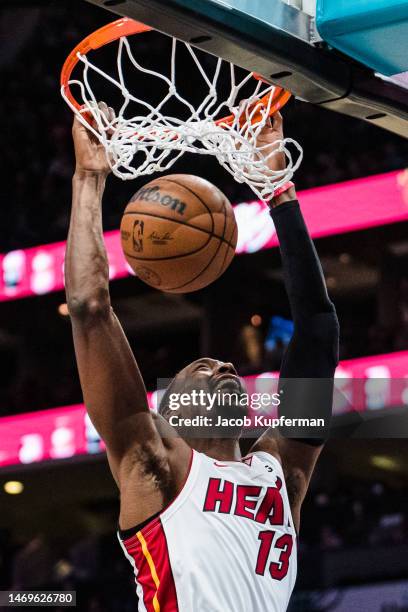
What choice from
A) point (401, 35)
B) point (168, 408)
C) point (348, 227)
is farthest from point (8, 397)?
point (401, 35)

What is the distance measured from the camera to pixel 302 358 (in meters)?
4.10


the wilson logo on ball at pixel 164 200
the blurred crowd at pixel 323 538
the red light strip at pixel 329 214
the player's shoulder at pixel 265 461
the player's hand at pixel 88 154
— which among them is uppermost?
the player's hand at pixel 88 154

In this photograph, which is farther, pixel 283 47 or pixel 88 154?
pixel 88 154

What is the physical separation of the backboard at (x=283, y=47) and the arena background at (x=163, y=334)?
5662mm

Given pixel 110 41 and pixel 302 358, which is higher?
pixel 110 41

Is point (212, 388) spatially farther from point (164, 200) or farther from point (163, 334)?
point (163, 334)

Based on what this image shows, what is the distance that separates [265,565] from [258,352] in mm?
9393

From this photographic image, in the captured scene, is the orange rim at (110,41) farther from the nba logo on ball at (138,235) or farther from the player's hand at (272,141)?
the nba logo on ball at (138,235)

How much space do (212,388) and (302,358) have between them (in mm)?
314

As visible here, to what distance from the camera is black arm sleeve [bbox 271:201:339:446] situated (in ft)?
13.5

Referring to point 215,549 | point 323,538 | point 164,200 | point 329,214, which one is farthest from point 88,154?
point 323,538

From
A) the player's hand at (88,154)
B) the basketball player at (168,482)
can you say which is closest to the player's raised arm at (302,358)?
the basketball player at (168,482)

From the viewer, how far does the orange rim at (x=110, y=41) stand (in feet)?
12.7

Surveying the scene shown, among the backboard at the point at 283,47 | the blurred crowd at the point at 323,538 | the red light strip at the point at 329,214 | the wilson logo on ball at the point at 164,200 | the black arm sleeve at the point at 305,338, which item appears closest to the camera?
the backboard at the point at 283,47
